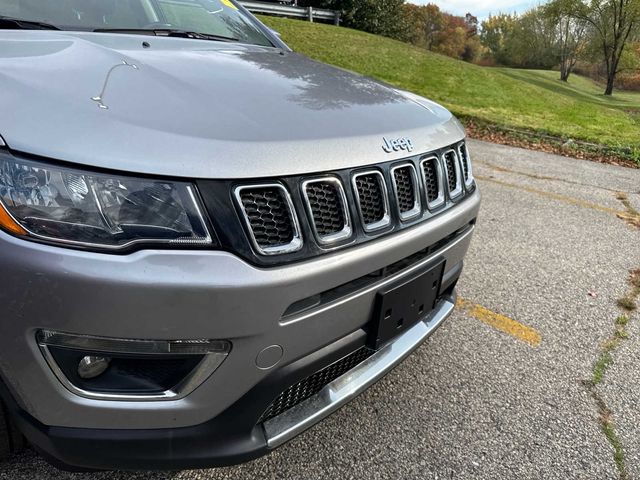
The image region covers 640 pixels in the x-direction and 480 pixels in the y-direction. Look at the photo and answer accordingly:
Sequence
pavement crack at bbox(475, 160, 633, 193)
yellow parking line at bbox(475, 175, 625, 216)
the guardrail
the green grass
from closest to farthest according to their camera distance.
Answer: yellow parking line at bbox(475, 175, 625, 216) → pavement crack at bbox(475, 160, 633, 193) → the green grass → the guardrail

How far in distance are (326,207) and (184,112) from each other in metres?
0.49

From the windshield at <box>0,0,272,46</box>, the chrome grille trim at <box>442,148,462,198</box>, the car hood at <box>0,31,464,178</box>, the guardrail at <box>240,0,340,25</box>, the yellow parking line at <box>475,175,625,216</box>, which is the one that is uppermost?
the guardrail at <box>240,0,340,25</box>

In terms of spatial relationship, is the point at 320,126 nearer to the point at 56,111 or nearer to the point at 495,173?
the point at 56,111

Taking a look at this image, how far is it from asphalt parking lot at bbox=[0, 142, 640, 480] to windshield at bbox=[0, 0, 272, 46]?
1.82 metres

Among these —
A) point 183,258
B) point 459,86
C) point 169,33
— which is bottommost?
point 459,86

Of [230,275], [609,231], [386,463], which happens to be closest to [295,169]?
[230,275]

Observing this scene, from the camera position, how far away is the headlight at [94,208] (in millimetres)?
1181

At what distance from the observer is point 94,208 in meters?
1.20

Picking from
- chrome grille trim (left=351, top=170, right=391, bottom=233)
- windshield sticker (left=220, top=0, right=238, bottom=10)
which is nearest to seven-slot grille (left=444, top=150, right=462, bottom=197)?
chrome grille trim (left=351, top=170, right=391, bottom=233)

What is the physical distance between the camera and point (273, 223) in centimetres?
132

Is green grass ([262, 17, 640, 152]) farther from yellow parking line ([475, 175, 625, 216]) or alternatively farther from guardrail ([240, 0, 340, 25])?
yellow parking line ([475, 175, 625, 216])

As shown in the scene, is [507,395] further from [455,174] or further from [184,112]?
[184,112]

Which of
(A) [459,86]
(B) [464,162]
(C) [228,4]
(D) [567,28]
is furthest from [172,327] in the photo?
(D) [567,28]

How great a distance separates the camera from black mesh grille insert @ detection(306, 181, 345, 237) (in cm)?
138
